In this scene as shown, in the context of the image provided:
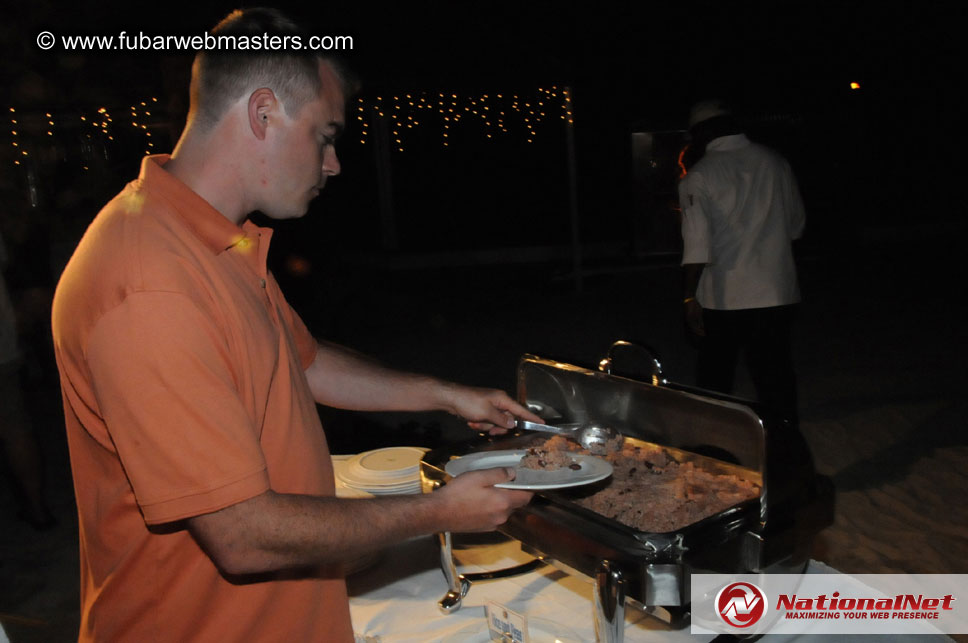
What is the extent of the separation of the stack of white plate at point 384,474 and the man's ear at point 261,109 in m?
0.92

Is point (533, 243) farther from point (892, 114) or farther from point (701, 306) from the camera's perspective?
point (701, 306)

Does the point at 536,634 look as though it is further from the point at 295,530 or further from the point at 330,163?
the point at 330,163

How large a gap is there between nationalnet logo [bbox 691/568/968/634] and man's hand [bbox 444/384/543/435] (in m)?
0.55

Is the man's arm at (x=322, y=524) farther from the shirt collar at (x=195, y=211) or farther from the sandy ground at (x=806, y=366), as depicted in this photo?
the sandy ground at (x=806, y=366)

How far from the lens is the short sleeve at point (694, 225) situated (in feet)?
9.31

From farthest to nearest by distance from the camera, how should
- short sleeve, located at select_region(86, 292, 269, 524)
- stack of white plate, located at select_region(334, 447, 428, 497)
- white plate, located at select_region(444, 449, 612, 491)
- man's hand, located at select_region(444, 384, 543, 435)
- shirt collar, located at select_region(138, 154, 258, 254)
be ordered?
stack of white plate, located at select_region(334, 447, 428, 497) < man's hand, located at select_region(444, 384, 543, 435) < white plate, located at select_region(444, 449, 612, 491) < shirt collar, located at select_region(138, 154, 258, 254) < short sleeve, located at select_region(86, 292, 269, 524)

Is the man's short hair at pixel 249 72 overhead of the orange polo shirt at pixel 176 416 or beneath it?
overhead

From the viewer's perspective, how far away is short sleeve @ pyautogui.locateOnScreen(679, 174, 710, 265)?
2.84 meters

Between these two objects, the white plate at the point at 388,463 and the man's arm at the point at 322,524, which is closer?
the man's arm at the point at 322,524

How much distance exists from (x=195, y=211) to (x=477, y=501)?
0.54 meters

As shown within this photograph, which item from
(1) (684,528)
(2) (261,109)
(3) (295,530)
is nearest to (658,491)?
(1) (684,528)

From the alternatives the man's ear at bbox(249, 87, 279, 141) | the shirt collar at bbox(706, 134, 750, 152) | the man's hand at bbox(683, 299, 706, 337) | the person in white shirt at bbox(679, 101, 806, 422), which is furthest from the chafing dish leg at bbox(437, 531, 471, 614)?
the shirt collar at bbox(706, 134, 750, 152)

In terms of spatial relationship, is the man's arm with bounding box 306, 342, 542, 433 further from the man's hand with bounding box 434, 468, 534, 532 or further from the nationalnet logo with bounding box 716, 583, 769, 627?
the nationalnet logo with bounding box 716, 583, 769, 627

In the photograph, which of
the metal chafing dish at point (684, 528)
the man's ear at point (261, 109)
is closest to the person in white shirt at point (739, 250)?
the metal chafing dish at point (684, 528)
